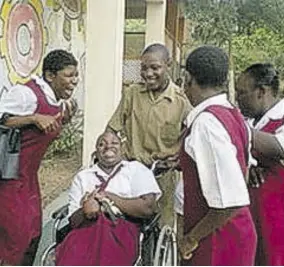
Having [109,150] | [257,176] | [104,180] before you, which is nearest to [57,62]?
[109,150]

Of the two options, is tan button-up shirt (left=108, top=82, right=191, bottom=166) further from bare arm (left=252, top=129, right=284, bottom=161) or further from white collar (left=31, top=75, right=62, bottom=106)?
bare arm (left=252, top=129, right=284, bottom=161)

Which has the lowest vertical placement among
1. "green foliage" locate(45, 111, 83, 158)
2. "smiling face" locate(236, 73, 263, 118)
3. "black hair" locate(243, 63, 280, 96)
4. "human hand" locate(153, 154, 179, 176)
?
"green foliage" locate(45, 111, 83, 158)

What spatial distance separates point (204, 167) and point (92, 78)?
140 inches

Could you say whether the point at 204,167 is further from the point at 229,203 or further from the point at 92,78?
the point at 92,78

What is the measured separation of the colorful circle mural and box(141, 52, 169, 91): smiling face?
1.52 m

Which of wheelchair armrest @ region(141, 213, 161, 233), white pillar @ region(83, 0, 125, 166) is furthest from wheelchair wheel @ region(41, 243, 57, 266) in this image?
white pillar @ region(83, 0, 125, 166)

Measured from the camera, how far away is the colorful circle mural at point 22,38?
5789 mm

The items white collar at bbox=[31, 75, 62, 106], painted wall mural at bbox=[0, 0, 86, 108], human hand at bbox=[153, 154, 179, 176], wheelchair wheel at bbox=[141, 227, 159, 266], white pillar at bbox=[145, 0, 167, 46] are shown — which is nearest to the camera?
white collar at bbox=[31, 75, 62, 106]

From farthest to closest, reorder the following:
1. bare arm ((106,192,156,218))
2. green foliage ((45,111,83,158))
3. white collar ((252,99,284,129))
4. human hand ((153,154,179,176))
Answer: green foliage ((45,111,83,158)) < human hand ((153,154,179,176)) < bare arm ((106,192,156,218)) < white collar ((252,99,284,129))

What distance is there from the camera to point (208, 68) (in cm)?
323

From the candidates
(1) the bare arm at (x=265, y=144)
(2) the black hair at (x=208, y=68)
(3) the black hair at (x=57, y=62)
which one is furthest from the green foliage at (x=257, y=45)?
(2) the black hair at (x=208, y=68)

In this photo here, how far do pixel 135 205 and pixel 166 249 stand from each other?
52 cm

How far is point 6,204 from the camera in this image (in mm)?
4164

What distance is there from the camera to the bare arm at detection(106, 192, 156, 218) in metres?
4.17
